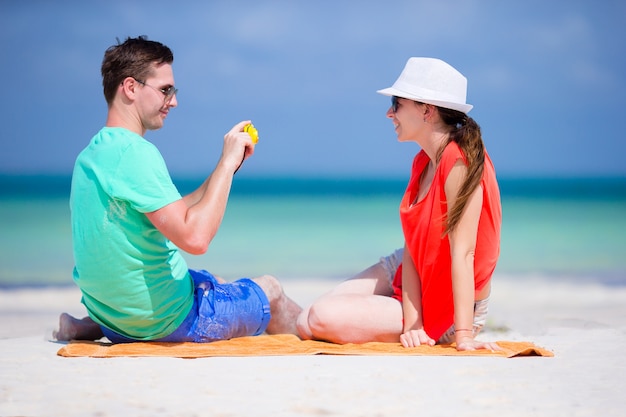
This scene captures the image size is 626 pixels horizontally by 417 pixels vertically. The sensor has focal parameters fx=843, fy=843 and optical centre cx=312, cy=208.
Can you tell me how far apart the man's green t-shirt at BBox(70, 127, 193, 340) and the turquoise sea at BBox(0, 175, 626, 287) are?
18.8ft

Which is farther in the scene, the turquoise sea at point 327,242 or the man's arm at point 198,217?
the turquoise sea at point 327,242

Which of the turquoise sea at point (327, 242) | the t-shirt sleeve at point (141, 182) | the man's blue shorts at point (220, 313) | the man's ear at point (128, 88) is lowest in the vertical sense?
the turquoise sea at point (327, 242)

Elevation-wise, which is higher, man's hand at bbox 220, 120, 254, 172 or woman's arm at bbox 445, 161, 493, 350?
man's hand at bbox 220, 120, 254, 172

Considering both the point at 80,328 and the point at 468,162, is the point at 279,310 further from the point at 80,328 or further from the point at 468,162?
the point at 468,162

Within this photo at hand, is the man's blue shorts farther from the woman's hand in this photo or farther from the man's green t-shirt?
the woman's hand

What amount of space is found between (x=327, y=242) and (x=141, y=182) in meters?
11.2

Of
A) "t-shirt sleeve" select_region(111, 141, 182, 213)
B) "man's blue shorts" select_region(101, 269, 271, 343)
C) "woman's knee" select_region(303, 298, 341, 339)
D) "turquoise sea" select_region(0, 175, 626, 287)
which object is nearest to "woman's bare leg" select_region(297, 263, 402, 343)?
"woman's knee" select_region(303, 298, 341, 339)

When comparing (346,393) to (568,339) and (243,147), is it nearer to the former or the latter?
(243,147)

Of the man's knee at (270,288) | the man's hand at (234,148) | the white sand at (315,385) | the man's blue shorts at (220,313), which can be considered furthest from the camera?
the man's knee at (270,288)

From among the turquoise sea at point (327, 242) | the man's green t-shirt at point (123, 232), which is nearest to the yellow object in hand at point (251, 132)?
the man's green t-shirt at point (123, 232)

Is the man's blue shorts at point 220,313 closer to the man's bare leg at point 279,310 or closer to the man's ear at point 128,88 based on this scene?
the man's bare leg at point 279,310

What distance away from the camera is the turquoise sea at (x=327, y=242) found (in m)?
11.0

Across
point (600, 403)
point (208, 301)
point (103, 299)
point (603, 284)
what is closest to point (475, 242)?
point (600, 403)

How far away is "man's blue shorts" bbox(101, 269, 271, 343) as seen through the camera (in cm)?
452
